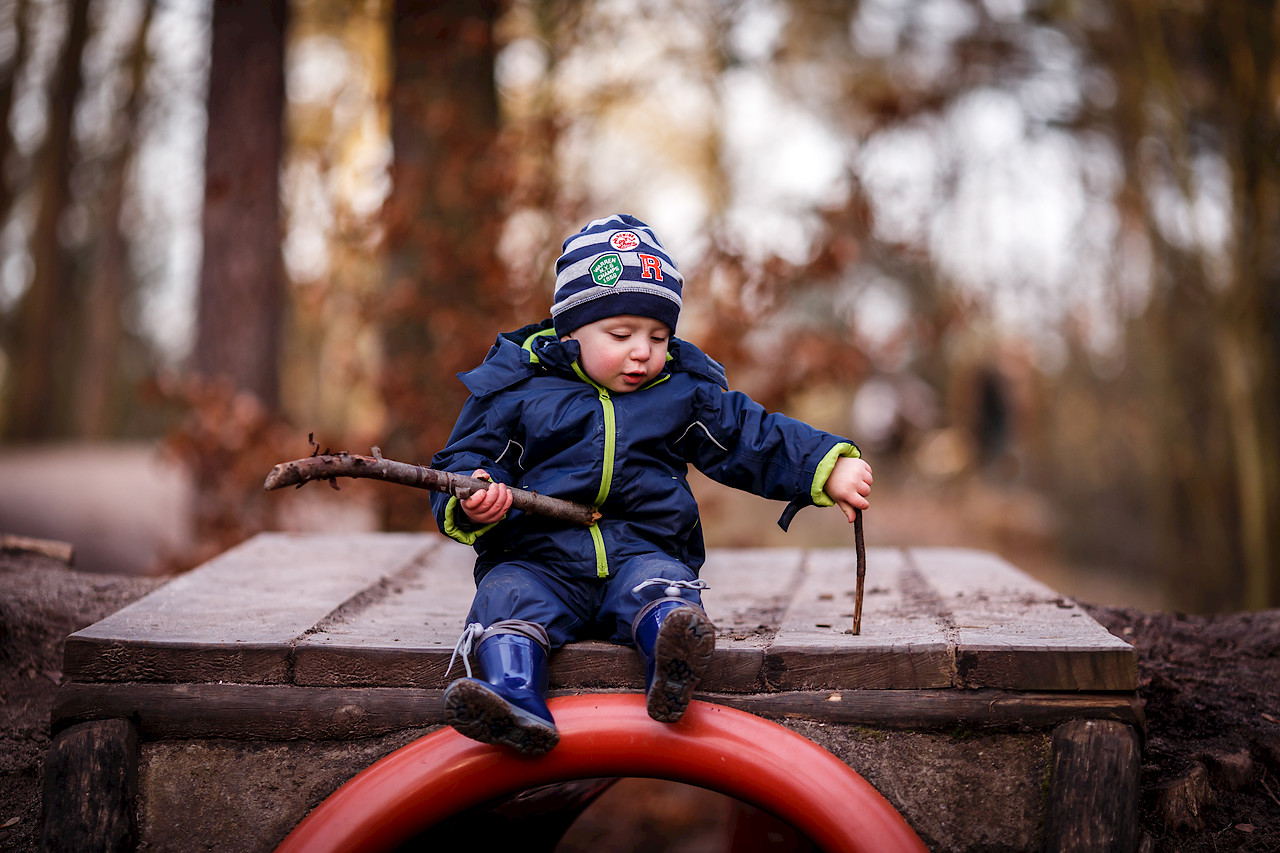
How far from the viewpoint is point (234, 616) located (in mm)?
2619

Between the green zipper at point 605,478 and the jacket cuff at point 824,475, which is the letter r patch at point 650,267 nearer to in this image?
the green zipper at point 605,478

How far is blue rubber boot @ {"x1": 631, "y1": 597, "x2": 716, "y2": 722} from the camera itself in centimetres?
199

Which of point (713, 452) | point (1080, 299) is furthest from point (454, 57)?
point (1080, 299)

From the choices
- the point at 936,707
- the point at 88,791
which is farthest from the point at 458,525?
the point at 936,707

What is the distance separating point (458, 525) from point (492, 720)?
0.49 m

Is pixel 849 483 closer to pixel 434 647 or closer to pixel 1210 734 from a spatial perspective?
pixel 434 647

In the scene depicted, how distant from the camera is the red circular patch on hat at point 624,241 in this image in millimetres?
2369

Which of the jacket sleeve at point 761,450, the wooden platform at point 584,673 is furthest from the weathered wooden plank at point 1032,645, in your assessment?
the jacket sleeve at point 761,450

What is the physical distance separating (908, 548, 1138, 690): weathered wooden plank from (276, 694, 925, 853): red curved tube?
15.2 inches

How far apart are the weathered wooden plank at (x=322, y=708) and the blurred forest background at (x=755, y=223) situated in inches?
119

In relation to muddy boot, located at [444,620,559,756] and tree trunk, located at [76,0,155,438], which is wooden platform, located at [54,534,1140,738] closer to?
muddy boot, located at [444,620,559,756]

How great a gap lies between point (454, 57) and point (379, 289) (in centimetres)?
138

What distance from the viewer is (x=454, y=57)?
5547 millimetres

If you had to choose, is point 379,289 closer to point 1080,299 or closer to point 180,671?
point 180,671
